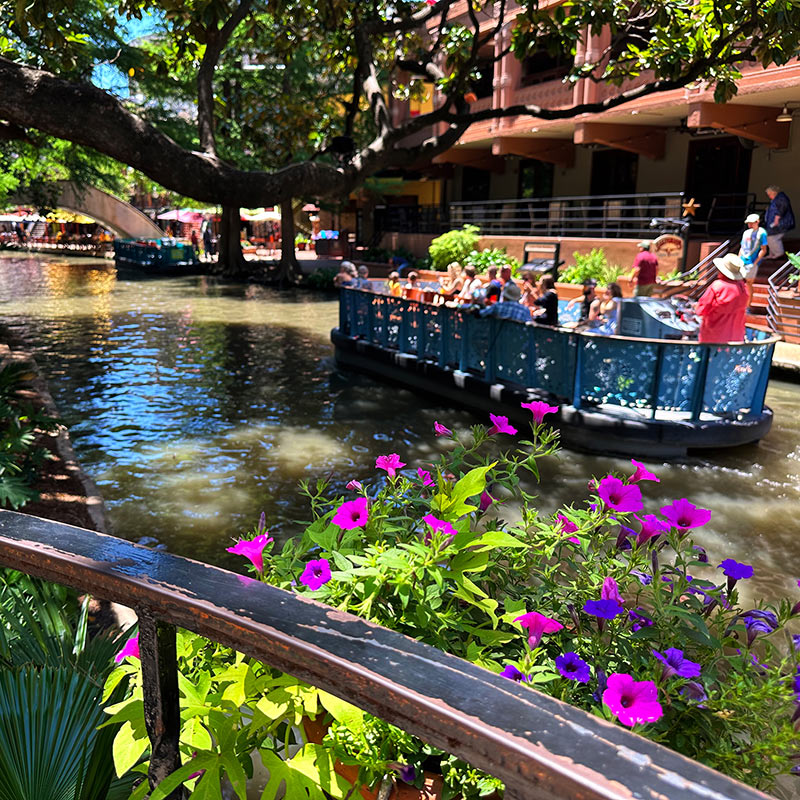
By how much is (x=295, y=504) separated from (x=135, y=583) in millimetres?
6434

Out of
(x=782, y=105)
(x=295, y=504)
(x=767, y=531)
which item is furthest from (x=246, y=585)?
(x=782, y=105)

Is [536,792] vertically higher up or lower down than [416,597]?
higher up

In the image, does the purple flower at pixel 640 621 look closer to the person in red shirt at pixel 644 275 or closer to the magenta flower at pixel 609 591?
the magenta flower at pixel 609 591

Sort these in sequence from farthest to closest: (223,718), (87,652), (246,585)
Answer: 1. (87,652)
2. (223,718)
3. (246,585)

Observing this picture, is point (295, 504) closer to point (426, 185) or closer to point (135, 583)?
point (135, 583)

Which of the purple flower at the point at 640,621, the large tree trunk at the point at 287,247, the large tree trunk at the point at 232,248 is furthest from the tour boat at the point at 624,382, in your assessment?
the large tree trunk at the point at 232,248

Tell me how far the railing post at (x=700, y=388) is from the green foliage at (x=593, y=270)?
35.8 ft

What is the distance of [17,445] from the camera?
5.96 metres

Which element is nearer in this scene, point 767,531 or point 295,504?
point 767,531

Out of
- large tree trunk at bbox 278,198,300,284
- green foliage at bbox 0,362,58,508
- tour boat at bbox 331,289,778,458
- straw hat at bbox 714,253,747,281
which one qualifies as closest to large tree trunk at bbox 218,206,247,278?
large tree trunk at bbox 278,198,300,284

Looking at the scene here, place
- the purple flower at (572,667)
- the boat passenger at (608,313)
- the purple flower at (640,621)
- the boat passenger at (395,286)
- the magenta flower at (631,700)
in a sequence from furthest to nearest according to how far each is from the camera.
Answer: the boat passenger at (395,286)
the boat passenger at (608,313)
the purple flower at (640,621)
the purple flower at (572,667)
the magenta flower at (631,700)

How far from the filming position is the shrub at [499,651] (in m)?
1.63

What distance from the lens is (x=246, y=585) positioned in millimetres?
1134

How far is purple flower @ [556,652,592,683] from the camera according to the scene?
192 cm
